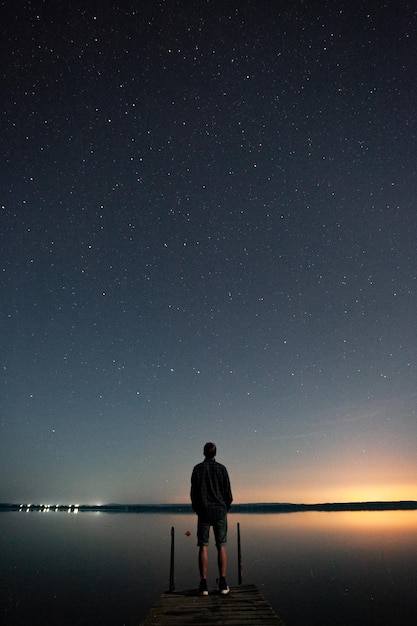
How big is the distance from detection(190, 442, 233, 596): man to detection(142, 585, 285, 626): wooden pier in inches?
18.2

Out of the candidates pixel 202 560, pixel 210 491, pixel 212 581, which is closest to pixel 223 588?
pixel 202 560

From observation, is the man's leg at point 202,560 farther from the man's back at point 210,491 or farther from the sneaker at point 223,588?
the sneaker at point 223,588

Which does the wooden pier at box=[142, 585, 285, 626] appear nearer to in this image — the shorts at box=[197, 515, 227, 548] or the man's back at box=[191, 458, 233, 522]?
the shorts at box=[197, 515, 227, 548]

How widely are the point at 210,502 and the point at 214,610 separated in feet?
5.71

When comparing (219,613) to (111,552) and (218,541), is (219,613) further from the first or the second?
(111,552)

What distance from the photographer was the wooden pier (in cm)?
732

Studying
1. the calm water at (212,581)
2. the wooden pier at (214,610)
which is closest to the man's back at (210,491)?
the wooden pier at (214,610)

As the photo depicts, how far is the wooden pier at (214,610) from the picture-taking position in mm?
7320

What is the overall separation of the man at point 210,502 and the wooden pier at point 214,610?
461 mm

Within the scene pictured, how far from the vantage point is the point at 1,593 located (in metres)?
33.1

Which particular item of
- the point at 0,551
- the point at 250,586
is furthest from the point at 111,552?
the point at 250,586

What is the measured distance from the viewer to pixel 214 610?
808 centimetres

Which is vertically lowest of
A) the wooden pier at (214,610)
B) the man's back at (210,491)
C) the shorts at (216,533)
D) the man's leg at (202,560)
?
the wooden pier at (214,610)

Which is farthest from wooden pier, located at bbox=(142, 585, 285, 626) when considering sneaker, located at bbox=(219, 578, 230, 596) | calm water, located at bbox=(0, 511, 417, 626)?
calm water, located at bbox=(0, 511, 417, 626)
